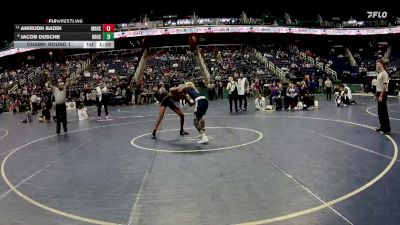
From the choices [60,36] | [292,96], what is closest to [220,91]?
[292,96]

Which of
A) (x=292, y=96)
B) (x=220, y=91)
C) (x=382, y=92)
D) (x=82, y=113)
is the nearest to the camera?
(x=382, y=92)

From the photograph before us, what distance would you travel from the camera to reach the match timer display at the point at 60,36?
2302 cm

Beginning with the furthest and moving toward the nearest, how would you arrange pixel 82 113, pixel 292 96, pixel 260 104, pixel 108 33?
pixel 108 33
pixel 260 104
pixel 292 96
pixel 82 113

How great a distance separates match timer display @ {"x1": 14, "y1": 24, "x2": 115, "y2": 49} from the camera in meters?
23.0

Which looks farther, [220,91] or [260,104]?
[220,91]

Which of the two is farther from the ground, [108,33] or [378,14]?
[378,14]

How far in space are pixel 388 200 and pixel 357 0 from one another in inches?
1935

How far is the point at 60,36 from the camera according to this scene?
75.4 ft

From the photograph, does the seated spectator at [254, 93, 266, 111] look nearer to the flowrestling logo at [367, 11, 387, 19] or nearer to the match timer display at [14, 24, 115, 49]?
the match timer display at [14, 24, 115, 49]

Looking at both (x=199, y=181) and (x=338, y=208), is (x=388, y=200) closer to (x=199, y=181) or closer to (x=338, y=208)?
(x=338, y=208)

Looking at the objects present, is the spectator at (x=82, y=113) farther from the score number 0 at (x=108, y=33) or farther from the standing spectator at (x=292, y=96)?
the standing spectator at (x=292, y=96)

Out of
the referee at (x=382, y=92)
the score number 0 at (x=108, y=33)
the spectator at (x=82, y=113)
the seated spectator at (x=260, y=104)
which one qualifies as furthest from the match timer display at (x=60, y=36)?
the referee at (x=382, y=92)

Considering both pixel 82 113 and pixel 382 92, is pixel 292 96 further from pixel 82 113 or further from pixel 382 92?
pixel 82 113

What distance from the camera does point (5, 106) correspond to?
93.6ft
